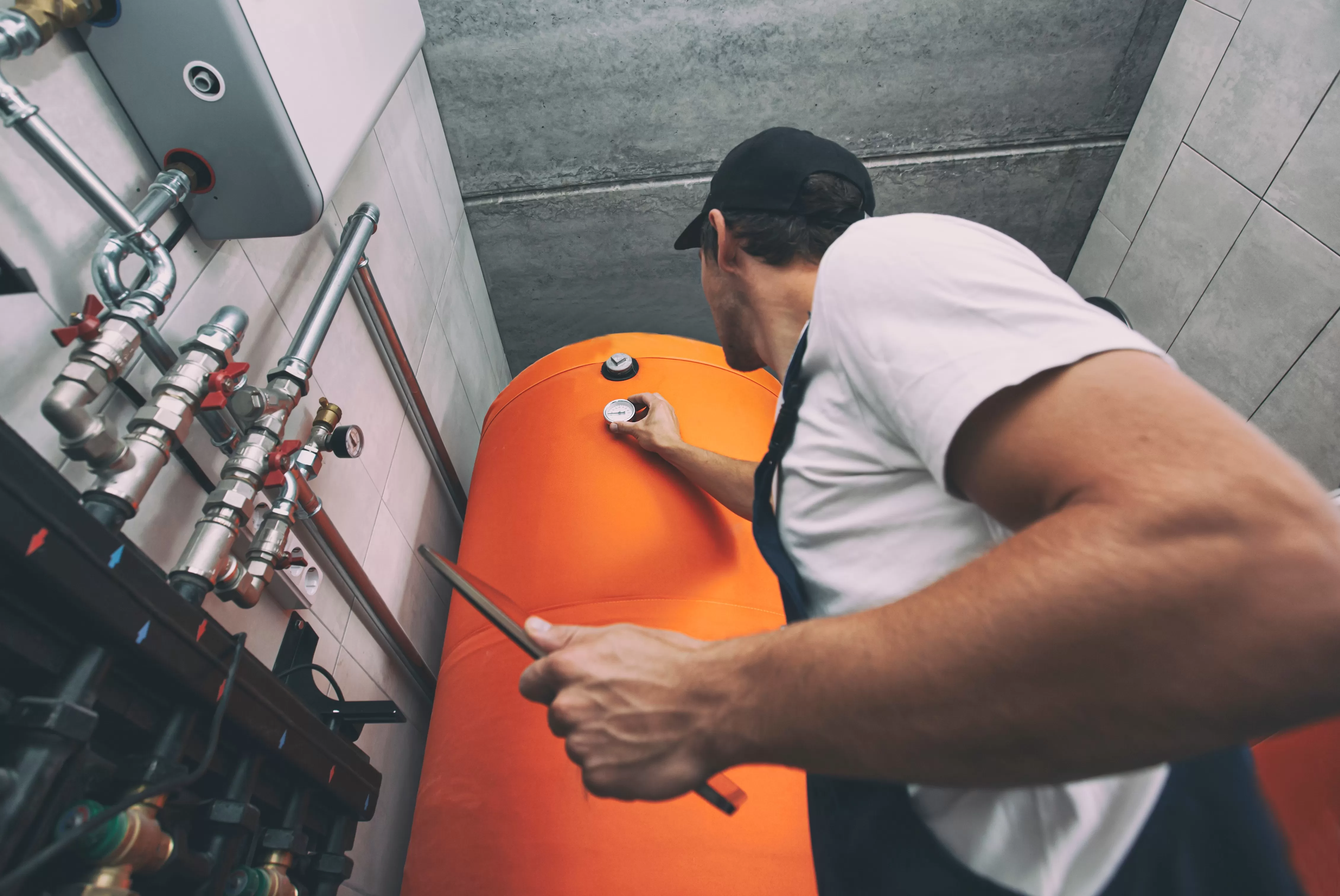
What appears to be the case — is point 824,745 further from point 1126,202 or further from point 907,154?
point 1126,202

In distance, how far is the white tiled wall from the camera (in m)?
0.61

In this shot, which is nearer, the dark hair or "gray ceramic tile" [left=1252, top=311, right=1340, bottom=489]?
the dark hair

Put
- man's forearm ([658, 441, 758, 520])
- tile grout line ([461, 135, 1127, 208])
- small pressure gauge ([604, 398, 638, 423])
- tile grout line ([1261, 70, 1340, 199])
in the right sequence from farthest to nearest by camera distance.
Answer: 1. tile grout line ([461, 135, 1127, 208])
2. tile grout line ([1261, 70, 1340, 199])
3. small pressure gauge ([604, 398, 638, 423])
4. man's forearm ([658, 441, 758, 520])

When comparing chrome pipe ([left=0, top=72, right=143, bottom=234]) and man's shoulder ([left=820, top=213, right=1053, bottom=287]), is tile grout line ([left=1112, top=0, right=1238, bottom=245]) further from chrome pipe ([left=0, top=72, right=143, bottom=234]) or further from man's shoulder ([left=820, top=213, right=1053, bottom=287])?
chrome pipe ([left=0, top=72, right=143, bottom=234])

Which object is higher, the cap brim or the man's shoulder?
the cap brim

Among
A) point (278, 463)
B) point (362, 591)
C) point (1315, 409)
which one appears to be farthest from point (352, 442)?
point (1315, 409)

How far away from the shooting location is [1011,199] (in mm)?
2096

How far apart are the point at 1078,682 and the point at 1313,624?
3.9 inches

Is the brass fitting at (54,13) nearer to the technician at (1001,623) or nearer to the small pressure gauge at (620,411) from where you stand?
the technician at (1001,623)

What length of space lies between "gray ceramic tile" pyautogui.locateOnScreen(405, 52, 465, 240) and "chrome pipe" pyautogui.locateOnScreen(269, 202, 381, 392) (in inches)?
24.6

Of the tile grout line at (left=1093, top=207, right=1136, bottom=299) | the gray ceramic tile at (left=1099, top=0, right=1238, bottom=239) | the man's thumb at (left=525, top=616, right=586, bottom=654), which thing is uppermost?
the gray ceramic tile at (left=1099, top=0, right=1238, bottom=239)

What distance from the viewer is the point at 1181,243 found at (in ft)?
5.89

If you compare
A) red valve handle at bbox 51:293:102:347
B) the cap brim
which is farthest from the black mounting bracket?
the cap brim

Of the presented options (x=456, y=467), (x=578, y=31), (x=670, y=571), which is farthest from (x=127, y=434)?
(x=578, y=31)
